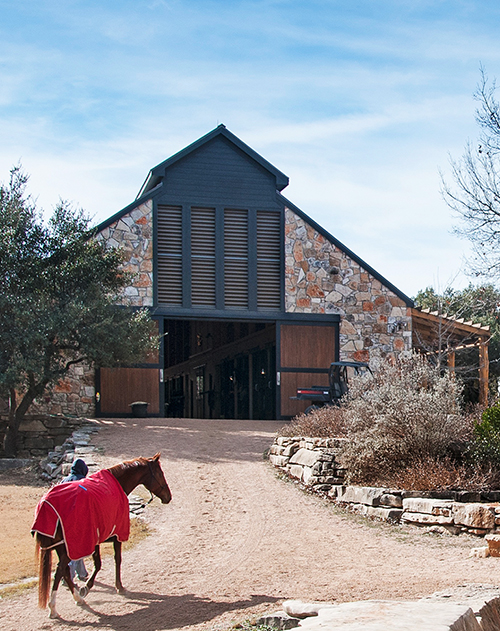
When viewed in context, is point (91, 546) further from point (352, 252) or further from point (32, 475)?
point (352, 252)

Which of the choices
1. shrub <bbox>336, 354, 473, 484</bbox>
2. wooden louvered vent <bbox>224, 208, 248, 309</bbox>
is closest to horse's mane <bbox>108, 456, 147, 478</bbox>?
shrub <bbox>336, 354, 473, 484</bbox>

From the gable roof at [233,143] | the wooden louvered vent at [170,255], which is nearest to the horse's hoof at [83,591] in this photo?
the wooden louvered vent at [170,255]

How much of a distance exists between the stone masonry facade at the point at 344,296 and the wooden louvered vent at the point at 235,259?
1.27 meters

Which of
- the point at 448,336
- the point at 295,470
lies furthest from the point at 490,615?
the point at 448,336

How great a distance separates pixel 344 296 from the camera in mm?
23969

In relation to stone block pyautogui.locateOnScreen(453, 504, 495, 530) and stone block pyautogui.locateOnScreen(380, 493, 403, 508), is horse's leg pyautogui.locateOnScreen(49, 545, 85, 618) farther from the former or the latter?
stone block pyautogui.locateOnScreen(380, 493, 403, 508)

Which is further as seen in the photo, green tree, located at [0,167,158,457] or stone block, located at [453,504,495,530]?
green tree, located at [0,167,158,457]

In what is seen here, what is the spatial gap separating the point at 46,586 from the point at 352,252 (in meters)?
18.2

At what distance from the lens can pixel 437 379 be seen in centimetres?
1448

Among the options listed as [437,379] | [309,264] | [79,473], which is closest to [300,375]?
[309,264]

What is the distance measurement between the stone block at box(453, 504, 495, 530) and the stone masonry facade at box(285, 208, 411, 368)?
12965 millimetres

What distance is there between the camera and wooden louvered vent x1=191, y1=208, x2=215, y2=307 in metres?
23.2

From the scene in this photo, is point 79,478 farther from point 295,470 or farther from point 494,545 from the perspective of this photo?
point 295,470

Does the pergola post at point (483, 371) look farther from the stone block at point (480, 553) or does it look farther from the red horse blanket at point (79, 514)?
the red horse blanket at point (79, 514)
